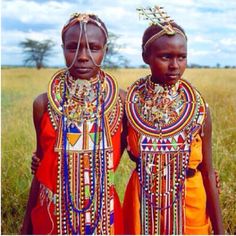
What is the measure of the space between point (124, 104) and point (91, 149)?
0.96 ft

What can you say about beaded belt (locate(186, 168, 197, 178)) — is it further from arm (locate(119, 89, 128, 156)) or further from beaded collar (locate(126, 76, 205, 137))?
arm (locate(119, 89, 128, 156))

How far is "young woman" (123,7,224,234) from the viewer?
253 centimetres

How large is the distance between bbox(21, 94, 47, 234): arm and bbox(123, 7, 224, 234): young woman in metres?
0.44

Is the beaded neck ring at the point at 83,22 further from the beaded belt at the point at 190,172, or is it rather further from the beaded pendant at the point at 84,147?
the beaded belt at the point at 190,172

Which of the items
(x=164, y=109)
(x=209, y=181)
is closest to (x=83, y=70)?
(x=164, y=109)

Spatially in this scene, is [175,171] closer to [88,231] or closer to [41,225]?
[88,231]

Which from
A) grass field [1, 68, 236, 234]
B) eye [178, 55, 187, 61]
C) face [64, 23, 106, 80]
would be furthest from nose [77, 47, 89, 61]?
grass field [1, 68, 236, 234]

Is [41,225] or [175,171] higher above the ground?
[175,171]

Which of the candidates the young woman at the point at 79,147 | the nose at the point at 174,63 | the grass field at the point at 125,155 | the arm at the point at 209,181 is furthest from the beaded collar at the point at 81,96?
the grass field at the point at 125,155

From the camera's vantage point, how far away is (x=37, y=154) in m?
2.69

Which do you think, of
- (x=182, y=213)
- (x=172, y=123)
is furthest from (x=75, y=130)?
(x=182, y=213)

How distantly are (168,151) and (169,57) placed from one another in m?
0.47

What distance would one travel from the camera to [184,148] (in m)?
2.54

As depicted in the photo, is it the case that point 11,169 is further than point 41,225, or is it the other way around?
point 11,169
